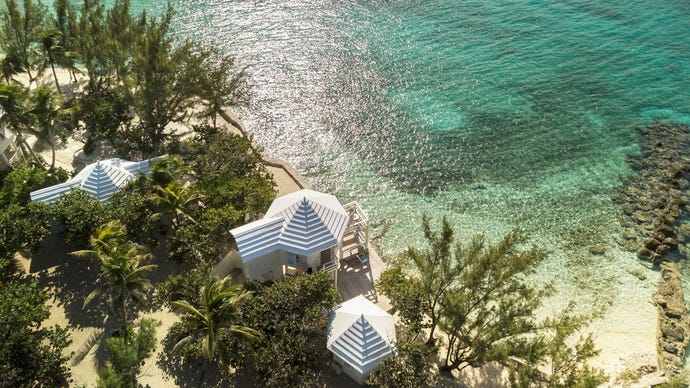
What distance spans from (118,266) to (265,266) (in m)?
7.63

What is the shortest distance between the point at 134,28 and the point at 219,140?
12336mm

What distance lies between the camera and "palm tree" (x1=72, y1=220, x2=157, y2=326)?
72.5ft

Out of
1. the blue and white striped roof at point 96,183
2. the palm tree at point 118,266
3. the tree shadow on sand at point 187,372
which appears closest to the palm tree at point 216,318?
the tree shadow on sand at point 187,372

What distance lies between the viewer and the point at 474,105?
148ft

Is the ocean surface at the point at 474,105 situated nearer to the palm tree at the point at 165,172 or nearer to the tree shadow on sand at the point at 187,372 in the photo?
the palm tree at the point at 165,172

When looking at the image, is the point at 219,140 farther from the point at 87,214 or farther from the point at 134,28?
the point at 134,28

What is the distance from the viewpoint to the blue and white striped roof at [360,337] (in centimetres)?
2178

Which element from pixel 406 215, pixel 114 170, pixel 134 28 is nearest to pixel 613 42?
pixel 406 215

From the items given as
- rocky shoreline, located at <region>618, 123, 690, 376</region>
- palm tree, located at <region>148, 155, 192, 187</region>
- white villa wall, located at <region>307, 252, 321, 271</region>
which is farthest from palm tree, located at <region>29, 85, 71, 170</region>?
rocky shoreline, located at <region>618, 123, 690, 376</region>

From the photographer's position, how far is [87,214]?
26.4 metres

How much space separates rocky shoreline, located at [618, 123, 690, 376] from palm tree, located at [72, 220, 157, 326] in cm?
2883

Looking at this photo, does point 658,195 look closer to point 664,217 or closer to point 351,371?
point 664,217

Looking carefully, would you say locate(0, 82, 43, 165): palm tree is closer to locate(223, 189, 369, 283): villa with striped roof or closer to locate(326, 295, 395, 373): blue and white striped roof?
locate(223, 189, 369, 283): villa with striped roof

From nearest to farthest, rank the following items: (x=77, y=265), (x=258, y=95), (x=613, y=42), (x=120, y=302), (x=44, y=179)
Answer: (x=120, y=302), (x=77, y=265), (x=44, y=179), (x=258, y=95), (x=613, y=42)
